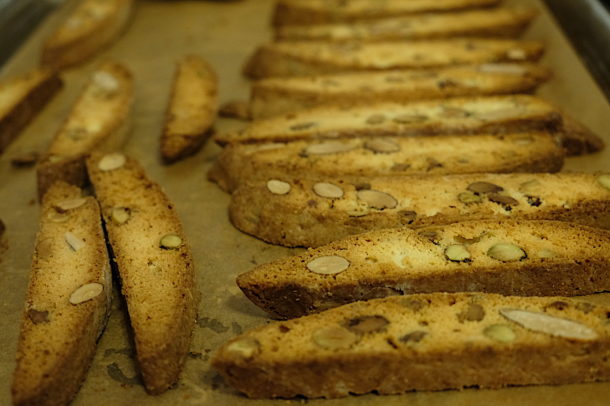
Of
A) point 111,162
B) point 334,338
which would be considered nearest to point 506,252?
point 334,338

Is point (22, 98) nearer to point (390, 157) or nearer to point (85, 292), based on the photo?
point (85, 292)

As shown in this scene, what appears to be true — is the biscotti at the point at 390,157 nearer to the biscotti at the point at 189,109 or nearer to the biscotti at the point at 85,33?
the biscotti at the point at 189,109

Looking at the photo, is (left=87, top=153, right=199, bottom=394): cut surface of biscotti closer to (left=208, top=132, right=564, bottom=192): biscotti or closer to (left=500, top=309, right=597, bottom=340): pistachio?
(left=208, top=132, right=564, bottom=192): biscotti

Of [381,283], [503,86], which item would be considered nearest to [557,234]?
[381,283]

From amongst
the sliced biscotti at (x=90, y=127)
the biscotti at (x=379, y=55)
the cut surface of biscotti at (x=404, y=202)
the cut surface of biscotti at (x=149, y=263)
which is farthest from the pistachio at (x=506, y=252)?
the sliced biscotti at (x=90, y=127)

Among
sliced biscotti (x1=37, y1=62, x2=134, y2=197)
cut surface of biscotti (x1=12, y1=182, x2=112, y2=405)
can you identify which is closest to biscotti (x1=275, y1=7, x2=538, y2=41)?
sliced biscotti (x1=37, y1=62, x2=134, y2=197)

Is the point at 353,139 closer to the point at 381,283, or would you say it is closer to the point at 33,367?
the point at 381,283
